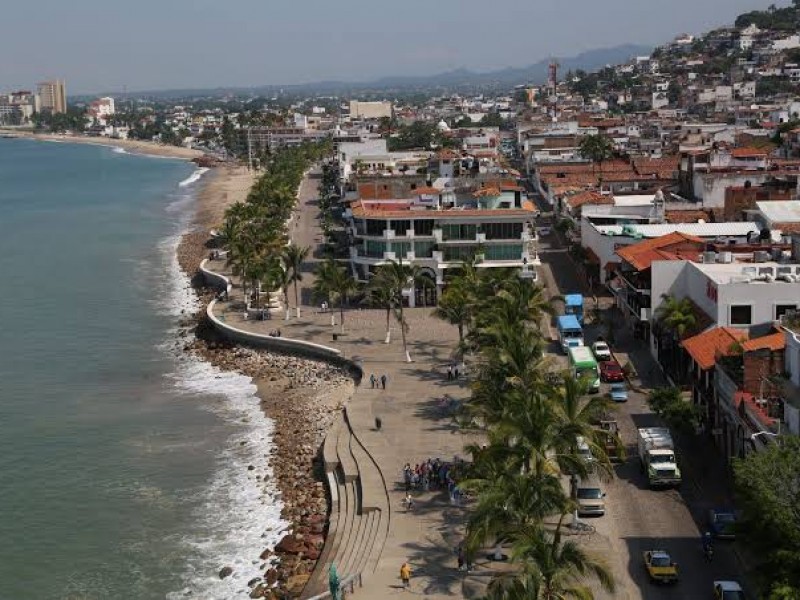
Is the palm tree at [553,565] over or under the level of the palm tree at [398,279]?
under

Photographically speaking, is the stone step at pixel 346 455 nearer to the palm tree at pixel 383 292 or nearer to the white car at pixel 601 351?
the palm tree at pixel 383 292

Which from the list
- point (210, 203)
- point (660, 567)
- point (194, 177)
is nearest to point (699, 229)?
point (660, 567)

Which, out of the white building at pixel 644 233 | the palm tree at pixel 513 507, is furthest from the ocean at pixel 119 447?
the white building at pixel 644 233

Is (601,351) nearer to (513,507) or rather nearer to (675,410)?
(675,410)

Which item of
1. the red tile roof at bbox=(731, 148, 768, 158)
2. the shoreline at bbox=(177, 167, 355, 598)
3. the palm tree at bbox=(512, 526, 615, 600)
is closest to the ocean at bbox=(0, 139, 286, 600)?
the shoreline at bbox=(177, 167, 355, 598)

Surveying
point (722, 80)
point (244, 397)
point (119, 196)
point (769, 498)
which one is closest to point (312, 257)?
point (244, 397)

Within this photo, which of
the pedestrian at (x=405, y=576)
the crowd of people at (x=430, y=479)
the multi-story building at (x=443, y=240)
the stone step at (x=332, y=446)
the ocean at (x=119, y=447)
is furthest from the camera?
the multi-story building at (x=443, y=240)

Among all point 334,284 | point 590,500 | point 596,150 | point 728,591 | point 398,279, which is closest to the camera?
point 728,591
